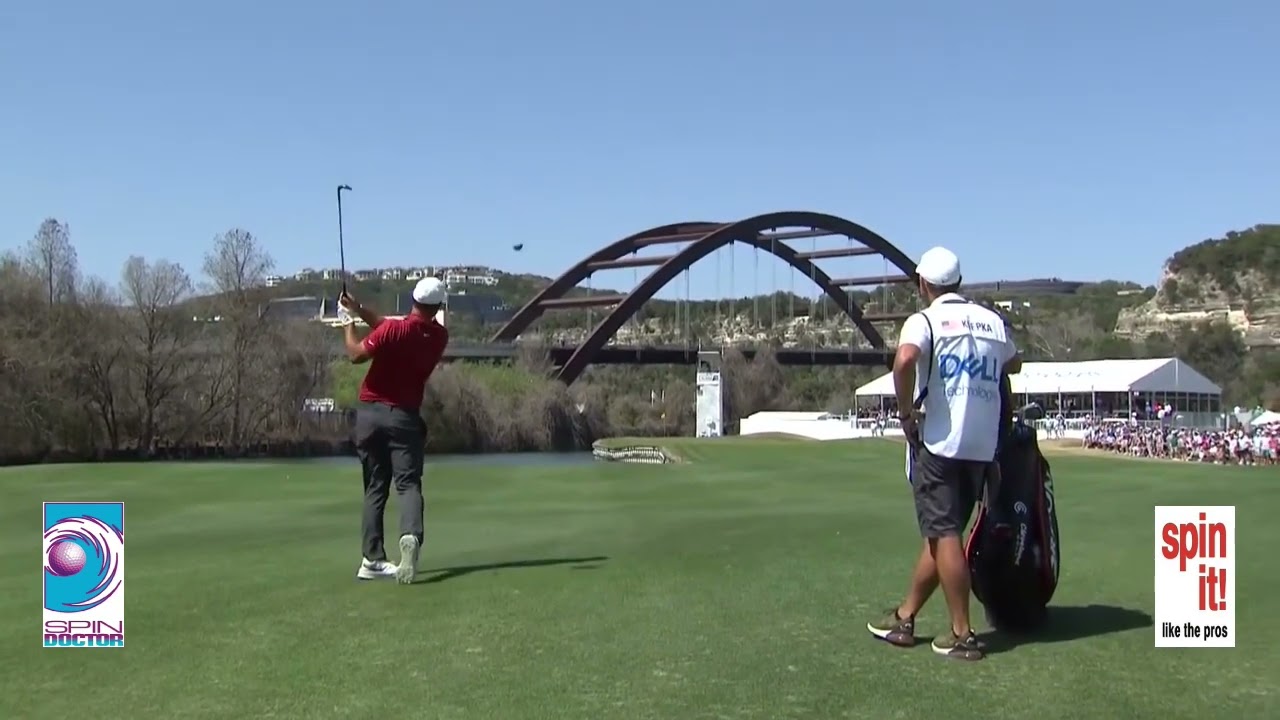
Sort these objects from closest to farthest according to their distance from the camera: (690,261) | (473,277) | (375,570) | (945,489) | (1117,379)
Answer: (945,489)
(375,570)
(1117,379)
(690,261)
(473,277)

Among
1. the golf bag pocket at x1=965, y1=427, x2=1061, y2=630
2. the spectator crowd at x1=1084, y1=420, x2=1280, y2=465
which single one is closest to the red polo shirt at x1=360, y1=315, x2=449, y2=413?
the golf bag pocket at x1=965, y1=427, x2=1061, y2=630

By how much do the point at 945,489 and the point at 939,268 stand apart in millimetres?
1072

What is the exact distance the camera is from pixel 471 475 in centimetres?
2000

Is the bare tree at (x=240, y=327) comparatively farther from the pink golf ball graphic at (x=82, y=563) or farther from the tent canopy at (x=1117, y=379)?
the pink golf ball graphic at (x=82, y=563)

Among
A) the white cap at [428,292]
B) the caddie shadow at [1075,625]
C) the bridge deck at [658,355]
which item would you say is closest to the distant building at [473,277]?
the bridge deck at [658,355]

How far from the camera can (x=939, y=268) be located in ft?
20.6

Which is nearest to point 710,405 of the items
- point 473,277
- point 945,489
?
point 945,489

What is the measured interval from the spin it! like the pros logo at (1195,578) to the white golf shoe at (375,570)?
4.59m

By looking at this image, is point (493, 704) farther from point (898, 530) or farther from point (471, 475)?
point (471, 475)

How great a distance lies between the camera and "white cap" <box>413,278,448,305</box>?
339 inches

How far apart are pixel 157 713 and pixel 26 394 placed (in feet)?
201

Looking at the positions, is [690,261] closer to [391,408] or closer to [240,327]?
[240,327]

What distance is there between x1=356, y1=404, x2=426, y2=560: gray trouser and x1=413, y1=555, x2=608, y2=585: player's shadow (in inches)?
14.1

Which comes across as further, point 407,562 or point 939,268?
point 407,562
